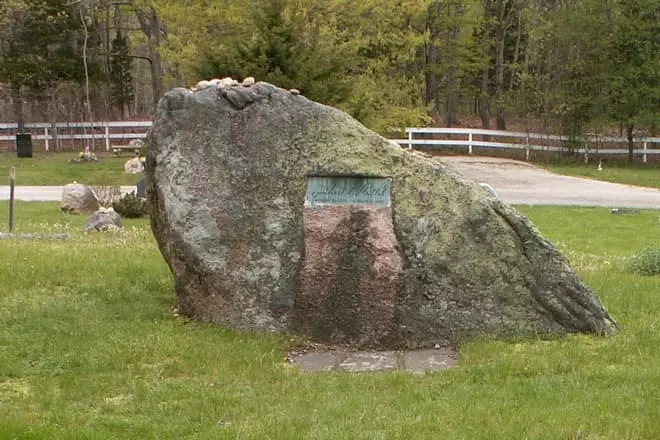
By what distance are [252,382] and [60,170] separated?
25.8 m

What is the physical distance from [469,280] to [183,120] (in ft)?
9.72

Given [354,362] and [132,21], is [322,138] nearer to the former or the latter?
[354,362]

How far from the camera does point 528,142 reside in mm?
36656

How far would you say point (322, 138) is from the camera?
7.59m

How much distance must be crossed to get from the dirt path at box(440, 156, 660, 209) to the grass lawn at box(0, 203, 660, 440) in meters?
12.1

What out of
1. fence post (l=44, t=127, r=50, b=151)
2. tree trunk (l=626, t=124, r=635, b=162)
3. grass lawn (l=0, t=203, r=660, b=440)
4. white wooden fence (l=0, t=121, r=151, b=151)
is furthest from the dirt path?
fence post (l=44, t=127, r=50, b=151)

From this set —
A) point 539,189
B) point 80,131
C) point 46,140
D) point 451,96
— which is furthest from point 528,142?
point 46,140

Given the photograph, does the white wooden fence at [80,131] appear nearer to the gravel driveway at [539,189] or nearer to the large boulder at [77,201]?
the gravel driveway at [539,189]

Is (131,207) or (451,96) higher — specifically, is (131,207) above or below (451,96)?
below

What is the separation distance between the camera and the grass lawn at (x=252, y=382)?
4.89 metres

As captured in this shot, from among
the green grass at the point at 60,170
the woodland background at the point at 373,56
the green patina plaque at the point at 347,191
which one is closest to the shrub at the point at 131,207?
the woodland background at the point at 373,56

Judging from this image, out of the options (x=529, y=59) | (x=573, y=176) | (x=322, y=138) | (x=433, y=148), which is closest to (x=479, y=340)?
(x=322, y=138)

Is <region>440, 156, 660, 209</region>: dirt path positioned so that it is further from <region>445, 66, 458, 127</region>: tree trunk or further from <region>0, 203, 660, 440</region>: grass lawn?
<region>0, 203, 660, 440</region>: grass lawn

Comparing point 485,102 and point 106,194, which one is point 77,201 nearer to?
point 106,194
